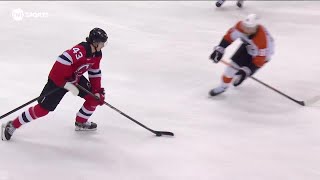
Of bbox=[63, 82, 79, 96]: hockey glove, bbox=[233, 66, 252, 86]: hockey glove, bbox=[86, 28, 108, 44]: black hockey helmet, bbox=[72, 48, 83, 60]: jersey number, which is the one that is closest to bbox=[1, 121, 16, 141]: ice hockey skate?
bbox=[63, 82, 79, 96]: hockey glove

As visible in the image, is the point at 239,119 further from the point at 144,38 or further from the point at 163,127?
the point at 144,38

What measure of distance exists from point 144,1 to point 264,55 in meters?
3.83

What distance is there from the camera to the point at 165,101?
4.18 metres

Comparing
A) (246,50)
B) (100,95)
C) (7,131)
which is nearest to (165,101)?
(246,50)

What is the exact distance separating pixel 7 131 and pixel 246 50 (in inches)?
89.7

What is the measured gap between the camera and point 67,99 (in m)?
4.13

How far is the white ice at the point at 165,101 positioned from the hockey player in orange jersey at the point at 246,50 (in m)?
0.22

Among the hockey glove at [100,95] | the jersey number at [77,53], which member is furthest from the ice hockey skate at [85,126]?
the jersey number at [77,53]

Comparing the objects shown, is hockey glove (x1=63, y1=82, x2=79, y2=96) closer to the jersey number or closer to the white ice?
the jersey number

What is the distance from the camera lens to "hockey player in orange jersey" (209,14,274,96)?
3965 mm

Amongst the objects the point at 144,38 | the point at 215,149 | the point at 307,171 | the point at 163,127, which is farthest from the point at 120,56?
the point at 307,171

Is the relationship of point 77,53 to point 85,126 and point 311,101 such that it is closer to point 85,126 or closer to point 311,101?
point 85,126

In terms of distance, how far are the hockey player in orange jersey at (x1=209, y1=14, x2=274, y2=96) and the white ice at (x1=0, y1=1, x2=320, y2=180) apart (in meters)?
0.22

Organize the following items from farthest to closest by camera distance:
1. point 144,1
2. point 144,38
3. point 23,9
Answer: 1. point 144,1
2. point 23,9
3. point 144,38
